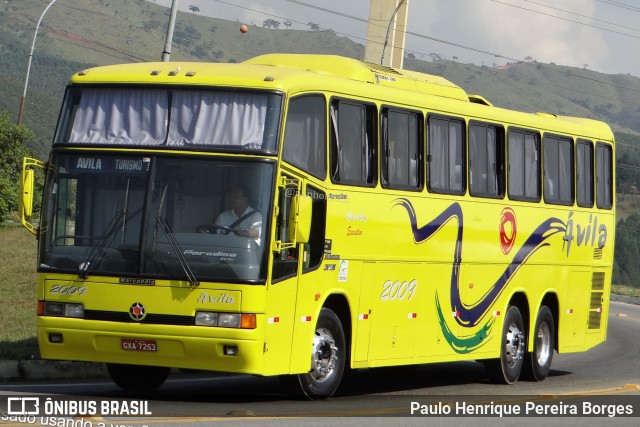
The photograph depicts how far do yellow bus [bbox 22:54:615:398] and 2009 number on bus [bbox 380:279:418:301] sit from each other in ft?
0.12

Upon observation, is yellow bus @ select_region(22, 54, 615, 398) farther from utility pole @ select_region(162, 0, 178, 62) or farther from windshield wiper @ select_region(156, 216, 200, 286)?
utility pole @ select_region(162, 0, 178, 62)

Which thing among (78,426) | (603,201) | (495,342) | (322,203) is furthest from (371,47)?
(78,426)

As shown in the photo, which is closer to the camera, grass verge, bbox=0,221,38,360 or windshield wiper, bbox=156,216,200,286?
windshield wiper, bbox=156,216,200,286

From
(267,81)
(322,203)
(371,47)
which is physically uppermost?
(371,47)

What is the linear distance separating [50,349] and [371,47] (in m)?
45.3

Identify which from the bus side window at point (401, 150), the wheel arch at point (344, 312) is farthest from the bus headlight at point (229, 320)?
the bus side window at point (401, 150)

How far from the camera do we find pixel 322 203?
1500 cm

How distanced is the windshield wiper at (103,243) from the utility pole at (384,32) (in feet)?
137

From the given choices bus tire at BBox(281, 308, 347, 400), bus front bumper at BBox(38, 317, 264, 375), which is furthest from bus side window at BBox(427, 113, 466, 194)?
bus front bumper at BBox(38, 317, 264, 375)

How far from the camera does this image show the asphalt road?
504 inches

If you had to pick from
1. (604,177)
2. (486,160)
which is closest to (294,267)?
(486,160)

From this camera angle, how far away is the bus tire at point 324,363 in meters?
14.8

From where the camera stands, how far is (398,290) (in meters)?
16.8

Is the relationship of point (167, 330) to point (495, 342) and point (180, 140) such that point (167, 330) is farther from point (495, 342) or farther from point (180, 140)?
point (495, 342)
